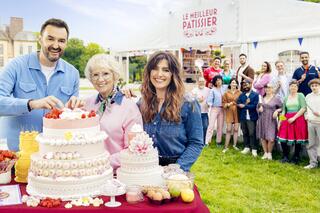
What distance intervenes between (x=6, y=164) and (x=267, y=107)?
19.6 ft

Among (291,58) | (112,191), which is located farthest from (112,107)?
(291,58)

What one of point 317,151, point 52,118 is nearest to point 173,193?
point 52,118

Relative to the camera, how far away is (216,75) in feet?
29.7

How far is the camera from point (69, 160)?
2211 mm

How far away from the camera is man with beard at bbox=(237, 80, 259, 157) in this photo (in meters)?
7.92

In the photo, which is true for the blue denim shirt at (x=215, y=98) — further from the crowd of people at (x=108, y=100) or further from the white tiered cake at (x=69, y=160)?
the white tiered cake at (x=69, y=160)

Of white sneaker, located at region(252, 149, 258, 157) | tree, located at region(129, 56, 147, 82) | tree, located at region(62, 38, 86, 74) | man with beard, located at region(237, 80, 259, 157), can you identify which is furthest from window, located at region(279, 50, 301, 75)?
tree, located at region(62, 38, 86, 74)

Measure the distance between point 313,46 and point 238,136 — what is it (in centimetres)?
264

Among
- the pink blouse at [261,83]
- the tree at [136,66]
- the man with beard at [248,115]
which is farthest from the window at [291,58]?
the tree at [136,66]

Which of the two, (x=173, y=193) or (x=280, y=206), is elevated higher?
(x=173, y=193)

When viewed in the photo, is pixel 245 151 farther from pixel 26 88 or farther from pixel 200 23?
pixel 26 88

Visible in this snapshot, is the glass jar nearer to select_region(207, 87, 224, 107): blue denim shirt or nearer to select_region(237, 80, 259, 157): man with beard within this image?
select_region(237, 80, 259, 157): man with beard

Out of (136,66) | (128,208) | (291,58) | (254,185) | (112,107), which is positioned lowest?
(254,185)

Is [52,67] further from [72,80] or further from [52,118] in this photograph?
[52,118]
